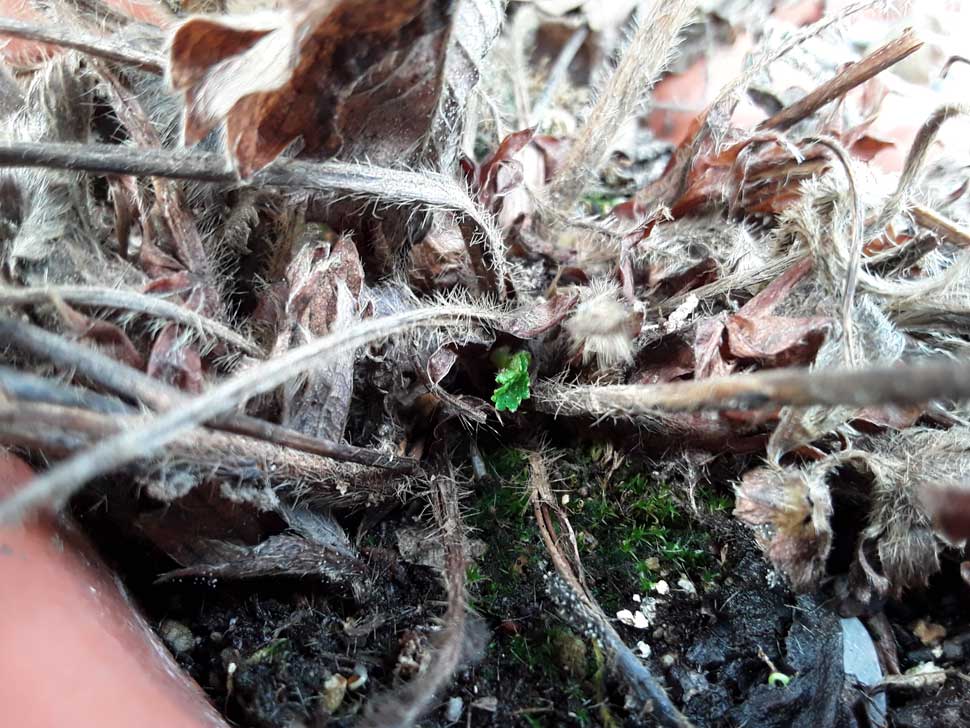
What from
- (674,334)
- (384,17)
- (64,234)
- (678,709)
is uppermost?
(384,17)

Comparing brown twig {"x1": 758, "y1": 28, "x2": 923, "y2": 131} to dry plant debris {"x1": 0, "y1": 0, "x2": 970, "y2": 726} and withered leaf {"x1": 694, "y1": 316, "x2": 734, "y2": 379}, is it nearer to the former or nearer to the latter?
dry plant debris {"x1": 0, "y1": 0, "x2": 970, "y2": 726}

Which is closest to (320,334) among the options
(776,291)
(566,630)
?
(566,630)

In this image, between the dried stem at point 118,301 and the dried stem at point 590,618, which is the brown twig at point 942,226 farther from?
the dried stem at point 118,301

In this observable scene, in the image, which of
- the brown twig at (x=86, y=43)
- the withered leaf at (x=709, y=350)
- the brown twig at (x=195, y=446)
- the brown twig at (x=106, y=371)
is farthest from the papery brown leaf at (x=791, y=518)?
the brown twig at (x=86, y=43)

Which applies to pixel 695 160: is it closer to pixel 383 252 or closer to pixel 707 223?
pixel 707 223

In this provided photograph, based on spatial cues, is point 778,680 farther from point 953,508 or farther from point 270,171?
point 270,171

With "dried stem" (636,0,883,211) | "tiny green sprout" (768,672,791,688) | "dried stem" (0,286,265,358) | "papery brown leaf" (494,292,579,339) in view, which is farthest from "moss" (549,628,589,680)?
"dried stem" (636,0,883,211)

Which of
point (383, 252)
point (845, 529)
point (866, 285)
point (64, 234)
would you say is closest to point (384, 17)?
point (383, 252)
